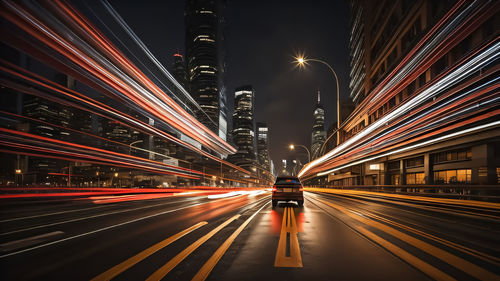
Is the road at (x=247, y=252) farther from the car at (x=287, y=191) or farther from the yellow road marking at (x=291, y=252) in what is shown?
the car at (x=287, y=191)

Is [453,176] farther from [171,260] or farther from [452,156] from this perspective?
[171,260]

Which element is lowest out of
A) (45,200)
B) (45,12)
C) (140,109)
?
(45,200)

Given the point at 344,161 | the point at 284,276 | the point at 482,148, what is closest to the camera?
the point at 284,276

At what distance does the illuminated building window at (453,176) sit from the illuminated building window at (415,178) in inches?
96.2

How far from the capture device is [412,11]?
38.1 meters

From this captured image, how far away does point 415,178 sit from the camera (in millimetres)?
38062

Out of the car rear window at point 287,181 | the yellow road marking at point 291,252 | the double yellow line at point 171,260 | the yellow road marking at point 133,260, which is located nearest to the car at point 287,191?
the car rear window at point 287,181

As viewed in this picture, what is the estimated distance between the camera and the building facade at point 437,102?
1855 cm

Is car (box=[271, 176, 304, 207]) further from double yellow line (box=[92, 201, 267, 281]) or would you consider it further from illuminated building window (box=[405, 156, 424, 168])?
illuminated building window (box=[405, 156, 424, 168])

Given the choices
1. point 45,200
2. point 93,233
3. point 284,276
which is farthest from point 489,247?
point 45,200

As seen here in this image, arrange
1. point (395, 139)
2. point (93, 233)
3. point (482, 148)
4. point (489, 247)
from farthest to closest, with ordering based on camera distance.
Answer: point (395, 139) < point (482, 148) < point (93, 233) < point (489, 247)

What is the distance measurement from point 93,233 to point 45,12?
927 cm

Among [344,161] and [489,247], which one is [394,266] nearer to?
[489,247]

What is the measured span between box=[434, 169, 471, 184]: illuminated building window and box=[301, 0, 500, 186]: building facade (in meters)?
0.10
